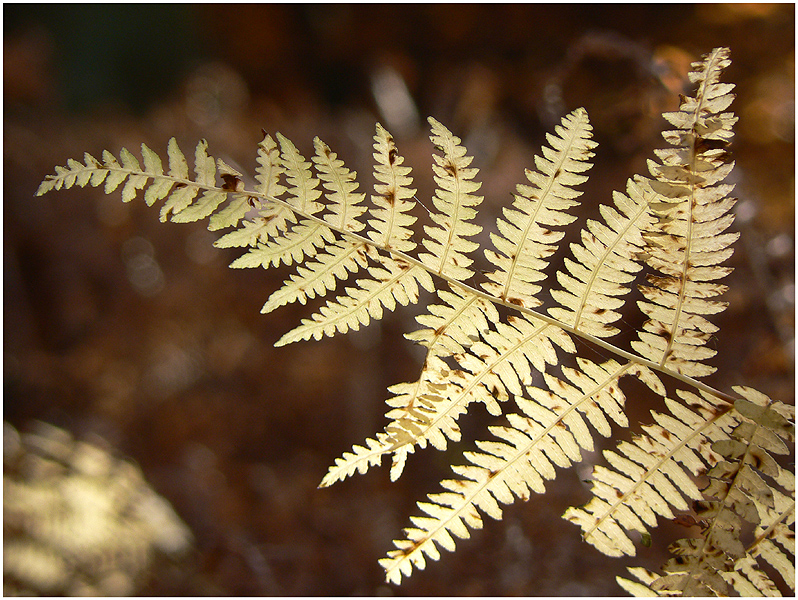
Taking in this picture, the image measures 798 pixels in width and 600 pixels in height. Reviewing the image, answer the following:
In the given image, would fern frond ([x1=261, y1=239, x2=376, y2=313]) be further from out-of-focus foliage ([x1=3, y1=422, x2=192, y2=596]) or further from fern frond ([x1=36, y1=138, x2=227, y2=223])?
out-of-focus foliage ([x1=3, y1=422, x2=192, y2=596])

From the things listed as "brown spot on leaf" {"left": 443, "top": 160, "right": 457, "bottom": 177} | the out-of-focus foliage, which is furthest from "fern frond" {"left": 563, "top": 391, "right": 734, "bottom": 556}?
the out-of-focus foliage

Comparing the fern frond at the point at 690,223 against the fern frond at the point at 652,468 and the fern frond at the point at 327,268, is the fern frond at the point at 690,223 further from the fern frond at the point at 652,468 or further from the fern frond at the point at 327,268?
the fern frond at the point at 327,268

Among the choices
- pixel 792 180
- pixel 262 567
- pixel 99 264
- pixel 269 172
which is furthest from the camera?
pixel 99 264

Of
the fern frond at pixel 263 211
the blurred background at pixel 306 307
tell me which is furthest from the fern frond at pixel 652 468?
the blurred background at pixel 306 307

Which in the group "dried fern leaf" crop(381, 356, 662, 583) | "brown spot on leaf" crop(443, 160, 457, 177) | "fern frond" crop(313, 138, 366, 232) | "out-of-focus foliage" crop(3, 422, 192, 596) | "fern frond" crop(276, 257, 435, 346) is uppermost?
"brown spot on leaf" crop(443, 160, 457, 177)

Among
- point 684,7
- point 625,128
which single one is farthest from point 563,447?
point 684,7

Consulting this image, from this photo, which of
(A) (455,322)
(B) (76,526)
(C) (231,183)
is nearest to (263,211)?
(C) (231,183)

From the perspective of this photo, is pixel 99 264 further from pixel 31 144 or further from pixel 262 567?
pixel 262 567
